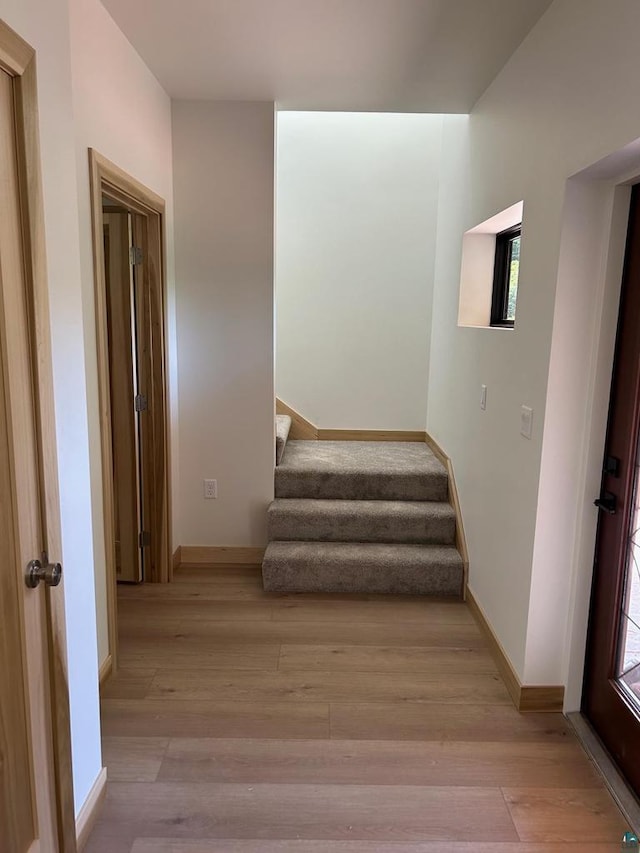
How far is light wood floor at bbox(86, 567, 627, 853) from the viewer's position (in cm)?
172

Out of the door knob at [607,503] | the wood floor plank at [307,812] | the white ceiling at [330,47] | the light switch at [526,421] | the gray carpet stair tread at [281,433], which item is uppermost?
the white ceiling at [330,47]

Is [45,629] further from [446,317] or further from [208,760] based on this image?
[446,317]

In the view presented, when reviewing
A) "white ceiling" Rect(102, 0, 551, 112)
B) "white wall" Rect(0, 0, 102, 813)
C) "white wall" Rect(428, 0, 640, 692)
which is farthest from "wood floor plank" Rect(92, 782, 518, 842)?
"white ceiling" Rect(102, 0, 551, 112)

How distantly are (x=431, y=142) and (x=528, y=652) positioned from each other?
3490 mm

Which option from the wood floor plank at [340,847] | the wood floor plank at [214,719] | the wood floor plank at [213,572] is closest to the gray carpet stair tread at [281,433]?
the wood floor plank at [213,572]

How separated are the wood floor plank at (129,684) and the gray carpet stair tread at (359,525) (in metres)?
1.14

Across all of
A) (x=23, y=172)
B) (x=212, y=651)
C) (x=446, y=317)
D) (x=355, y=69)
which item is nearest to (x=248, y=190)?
(x=355, y=69)

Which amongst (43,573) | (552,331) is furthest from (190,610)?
(552,331)

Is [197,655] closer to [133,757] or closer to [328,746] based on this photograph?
[133,757]

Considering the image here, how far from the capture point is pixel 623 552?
6.41 feet

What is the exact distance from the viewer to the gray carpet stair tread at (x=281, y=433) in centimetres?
371

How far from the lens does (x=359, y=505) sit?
139 inches

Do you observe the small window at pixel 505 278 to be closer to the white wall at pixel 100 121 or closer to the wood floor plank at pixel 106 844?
the white wall at pixel 100 121

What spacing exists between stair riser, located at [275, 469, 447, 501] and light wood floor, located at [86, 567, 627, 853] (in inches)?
32.8
